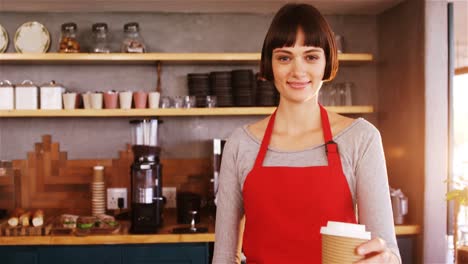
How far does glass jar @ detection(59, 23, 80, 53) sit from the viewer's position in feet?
11.9

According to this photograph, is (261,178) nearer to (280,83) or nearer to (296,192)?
(296,192)

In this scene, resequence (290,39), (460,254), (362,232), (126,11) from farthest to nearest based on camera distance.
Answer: (126,11), (460,254), (290,39), (362,232)

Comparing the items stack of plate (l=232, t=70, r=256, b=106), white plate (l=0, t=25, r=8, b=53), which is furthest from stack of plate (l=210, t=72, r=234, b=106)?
white plate (l=0, t=25, r=8, b=53)

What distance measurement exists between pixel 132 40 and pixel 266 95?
3.27ft

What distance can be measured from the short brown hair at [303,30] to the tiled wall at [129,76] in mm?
2707

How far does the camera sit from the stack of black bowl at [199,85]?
3.70 m

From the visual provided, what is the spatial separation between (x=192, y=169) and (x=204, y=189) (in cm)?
17

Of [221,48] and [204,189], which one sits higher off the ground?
[221,48]

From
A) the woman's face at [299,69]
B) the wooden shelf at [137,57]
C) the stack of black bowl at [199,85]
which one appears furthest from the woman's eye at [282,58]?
the stack of black bowl at [199,85]

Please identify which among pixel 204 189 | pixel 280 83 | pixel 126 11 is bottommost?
pixel 204 189

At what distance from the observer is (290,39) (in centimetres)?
120

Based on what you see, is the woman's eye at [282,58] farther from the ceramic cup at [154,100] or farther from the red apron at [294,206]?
the ceramic cup at [154,100]

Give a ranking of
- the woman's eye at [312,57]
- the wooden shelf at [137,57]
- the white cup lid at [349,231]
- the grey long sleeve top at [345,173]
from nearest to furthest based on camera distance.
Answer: the white cup lid at [349,231], the grey long sleeve top at [345,173], the woman's eye at [312,57], the wooden shelf at [137,57]

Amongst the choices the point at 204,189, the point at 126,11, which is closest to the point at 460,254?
the point at 204,189
